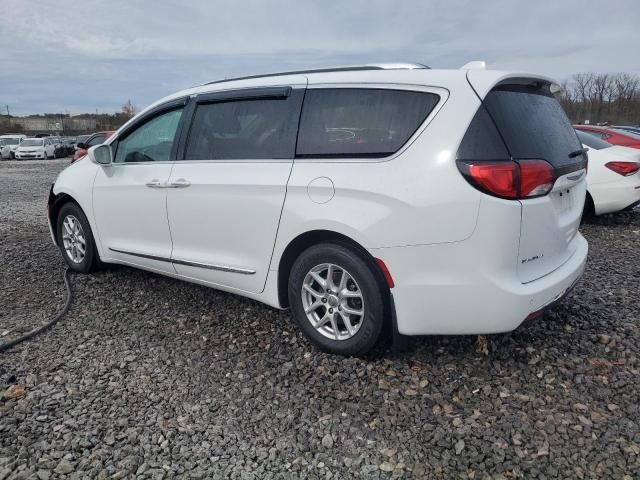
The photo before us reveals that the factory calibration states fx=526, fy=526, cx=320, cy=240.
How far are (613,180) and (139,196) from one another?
21.1 feet

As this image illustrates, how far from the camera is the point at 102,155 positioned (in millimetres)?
4648

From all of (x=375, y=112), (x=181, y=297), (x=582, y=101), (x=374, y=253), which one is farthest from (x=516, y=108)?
(x=582, y=101)

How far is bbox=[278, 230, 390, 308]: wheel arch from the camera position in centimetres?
314

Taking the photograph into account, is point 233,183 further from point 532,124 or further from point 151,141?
point 532,124

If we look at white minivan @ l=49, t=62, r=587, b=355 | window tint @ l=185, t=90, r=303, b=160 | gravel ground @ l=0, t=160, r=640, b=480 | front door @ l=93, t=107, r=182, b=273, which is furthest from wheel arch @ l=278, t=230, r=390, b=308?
front door @ l=93, t=107, r=182, b=273

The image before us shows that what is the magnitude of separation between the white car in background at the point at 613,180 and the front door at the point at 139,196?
19.2ft

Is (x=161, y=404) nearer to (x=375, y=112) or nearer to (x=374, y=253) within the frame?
(x=374, y=253)

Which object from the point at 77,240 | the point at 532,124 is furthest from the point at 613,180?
the point at 77,240

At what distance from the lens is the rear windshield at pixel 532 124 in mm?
2895

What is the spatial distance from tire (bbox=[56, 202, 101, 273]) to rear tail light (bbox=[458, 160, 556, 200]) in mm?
3762

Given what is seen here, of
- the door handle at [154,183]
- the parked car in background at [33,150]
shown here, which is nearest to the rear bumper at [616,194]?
the door handle at [154,183]

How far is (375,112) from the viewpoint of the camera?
3.17 m

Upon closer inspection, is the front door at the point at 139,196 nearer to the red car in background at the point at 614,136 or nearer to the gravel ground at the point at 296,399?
the gravel ground at the point at 296,399

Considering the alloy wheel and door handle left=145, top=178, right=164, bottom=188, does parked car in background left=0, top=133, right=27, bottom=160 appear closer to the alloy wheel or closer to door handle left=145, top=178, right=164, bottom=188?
the alloy wheel
